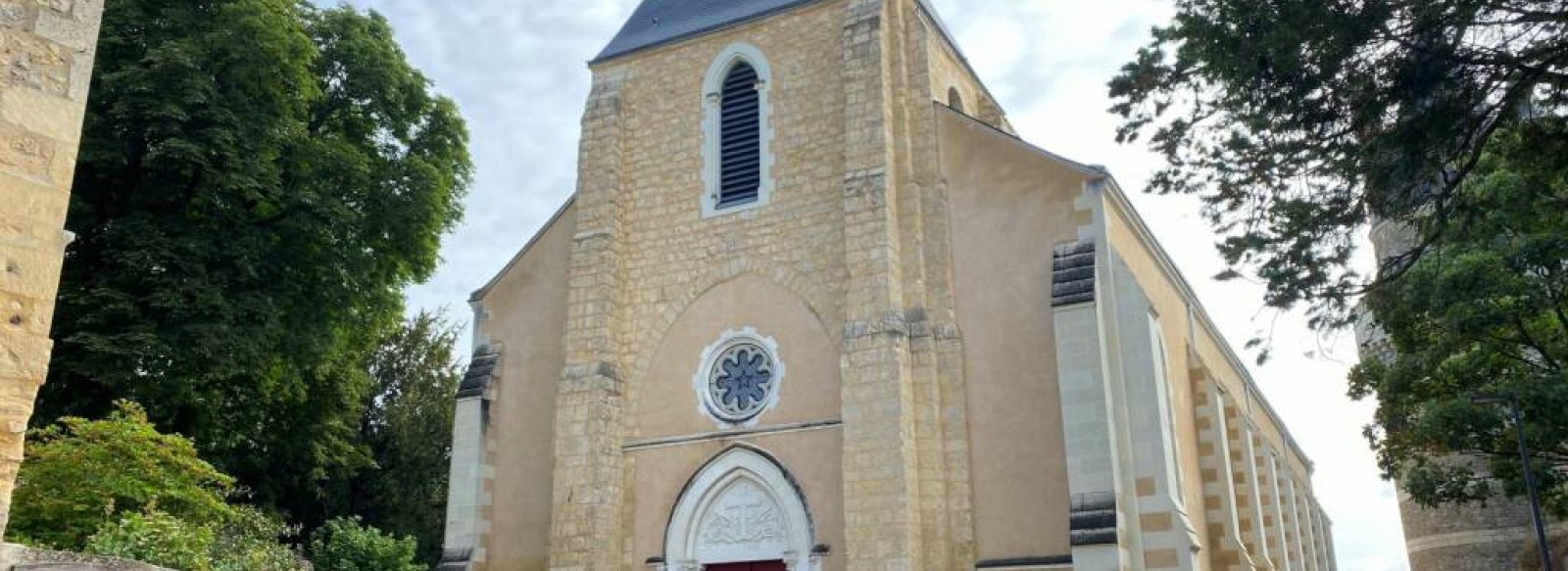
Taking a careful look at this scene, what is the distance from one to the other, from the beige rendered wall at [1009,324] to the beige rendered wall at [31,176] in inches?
429

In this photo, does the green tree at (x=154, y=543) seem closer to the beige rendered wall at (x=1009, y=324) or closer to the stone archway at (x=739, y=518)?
the stone archway at (x=739, y=518)

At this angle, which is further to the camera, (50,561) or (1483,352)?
(1483,352)

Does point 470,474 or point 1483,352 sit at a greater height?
point 1483,352

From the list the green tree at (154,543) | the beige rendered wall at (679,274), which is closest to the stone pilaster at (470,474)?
the beige rendered wall at (679,274)

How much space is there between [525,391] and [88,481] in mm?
5960

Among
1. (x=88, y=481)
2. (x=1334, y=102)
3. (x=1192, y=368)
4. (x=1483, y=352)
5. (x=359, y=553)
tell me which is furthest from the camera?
(x=1192, y=368)

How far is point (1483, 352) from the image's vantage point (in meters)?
16.8

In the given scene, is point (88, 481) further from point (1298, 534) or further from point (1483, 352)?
point (1298, 534)

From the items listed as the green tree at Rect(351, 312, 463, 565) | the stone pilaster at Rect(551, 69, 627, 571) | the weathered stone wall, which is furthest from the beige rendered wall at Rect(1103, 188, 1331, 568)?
the green tree at Rect(351, 312, 463, 565)

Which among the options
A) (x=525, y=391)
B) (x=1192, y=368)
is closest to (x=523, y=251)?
(x=525, y=391)

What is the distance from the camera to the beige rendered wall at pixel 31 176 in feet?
14.7

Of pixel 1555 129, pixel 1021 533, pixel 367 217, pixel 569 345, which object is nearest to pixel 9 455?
pixel 1555 129

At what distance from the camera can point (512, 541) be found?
16438 mm

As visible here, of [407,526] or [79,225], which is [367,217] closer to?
[79,225]
